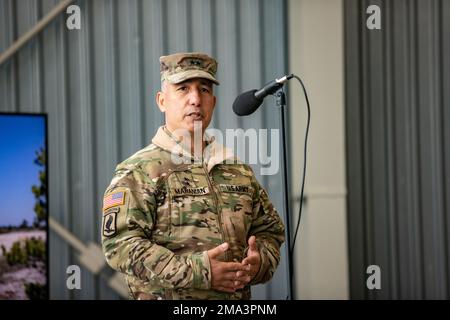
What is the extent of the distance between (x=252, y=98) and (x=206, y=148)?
0.25 metres

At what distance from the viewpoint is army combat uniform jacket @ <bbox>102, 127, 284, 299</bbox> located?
7.48 ft

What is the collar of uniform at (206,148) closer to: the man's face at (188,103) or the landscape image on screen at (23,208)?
the man's face at (188,103)

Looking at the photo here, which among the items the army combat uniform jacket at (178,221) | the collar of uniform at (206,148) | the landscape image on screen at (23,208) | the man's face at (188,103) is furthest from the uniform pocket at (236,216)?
the landscape image on screen at (23,208)

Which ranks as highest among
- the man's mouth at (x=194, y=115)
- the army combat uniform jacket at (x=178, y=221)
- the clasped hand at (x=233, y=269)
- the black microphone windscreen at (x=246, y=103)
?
the black microphone windscreen at (x=246, y=103)

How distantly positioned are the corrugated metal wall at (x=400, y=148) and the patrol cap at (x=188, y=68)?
0.85 m

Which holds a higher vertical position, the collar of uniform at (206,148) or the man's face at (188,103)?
the man's face at (188,103)

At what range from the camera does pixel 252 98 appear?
8.22 feet

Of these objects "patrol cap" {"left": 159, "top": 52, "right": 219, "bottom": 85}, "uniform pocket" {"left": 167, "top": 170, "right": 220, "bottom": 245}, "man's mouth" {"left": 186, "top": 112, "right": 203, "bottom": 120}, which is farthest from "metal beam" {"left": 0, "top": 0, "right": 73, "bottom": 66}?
"uniform pocket" {"left": 167, "top": 170, "right": 220, "bottom": 245}

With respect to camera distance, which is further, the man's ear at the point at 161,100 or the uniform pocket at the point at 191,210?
the man's ear at the point at 161,100

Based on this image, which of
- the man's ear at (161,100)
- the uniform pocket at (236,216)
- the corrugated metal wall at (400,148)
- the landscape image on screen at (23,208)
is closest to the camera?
the uniform pocket at (236,216)

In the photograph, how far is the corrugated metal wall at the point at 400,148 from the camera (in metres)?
3.05
